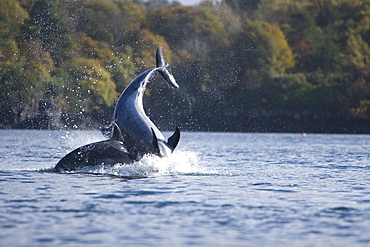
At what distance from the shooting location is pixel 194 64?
11212 cm

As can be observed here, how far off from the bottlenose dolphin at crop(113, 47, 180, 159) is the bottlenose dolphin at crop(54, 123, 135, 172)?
485 mm

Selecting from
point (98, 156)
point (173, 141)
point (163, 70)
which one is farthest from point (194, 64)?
point (98, 156)

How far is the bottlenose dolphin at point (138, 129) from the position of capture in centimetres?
2381

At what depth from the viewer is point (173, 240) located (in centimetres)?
1311

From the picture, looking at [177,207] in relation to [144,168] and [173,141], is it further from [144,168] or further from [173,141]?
[173,141]

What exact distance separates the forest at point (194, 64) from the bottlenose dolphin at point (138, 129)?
6728 cm

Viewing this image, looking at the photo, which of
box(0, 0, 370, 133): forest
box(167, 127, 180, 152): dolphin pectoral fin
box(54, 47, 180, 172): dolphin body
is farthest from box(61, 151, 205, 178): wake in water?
box(0, 0, 370, 133): forest

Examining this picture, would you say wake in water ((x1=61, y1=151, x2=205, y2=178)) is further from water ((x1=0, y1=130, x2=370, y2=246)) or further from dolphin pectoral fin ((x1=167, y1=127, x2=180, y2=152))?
dolphin pectoral fin ((x1=167, y1=127, x2=180, y2=152))

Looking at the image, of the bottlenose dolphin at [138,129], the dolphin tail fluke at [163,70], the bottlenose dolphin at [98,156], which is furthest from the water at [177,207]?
the dolphin tail fluke at [163,70]

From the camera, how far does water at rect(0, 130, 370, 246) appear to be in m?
13.4

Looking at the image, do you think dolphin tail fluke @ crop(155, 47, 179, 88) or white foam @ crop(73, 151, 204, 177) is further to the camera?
dolphin tail fluke @ crop(155, 47, 179, 88)

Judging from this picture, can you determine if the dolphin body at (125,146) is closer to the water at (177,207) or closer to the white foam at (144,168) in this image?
the white foam at (144,168)

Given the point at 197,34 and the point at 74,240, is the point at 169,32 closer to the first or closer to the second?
the point at 197,34

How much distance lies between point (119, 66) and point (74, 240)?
88.7 m
